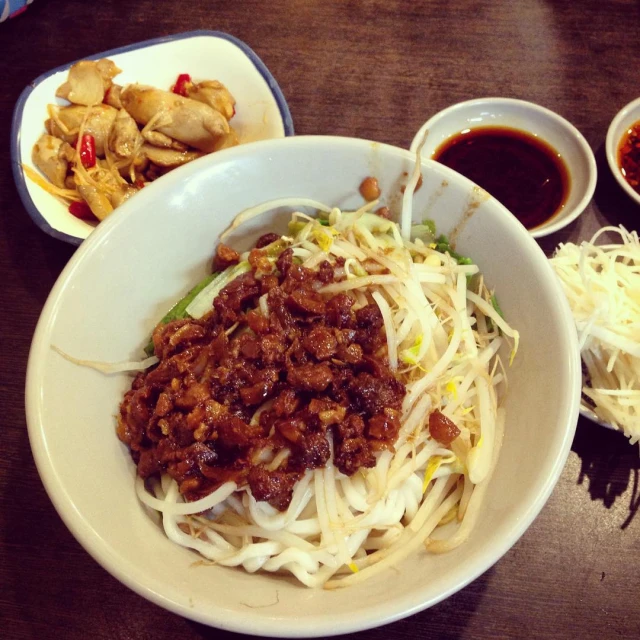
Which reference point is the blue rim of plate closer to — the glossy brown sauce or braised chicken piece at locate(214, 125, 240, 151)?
braised chicken piece at locate(214, 125, 240, 151)

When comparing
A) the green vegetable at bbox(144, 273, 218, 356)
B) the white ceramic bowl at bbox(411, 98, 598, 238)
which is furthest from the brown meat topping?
the white ceramic bowl at bbox(411, 98, 598, 238)

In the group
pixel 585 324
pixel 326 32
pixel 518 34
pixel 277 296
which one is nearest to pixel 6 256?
pixel 277 296

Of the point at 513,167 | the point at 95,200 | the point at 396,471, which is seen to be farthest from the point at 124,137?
the point at 396,471

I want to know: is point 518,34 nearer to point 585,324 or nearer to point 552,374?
point 585,324

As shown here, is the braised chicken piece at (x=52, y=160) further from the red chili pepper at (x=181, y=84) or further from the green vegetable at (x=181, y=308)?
the green vegetable at (x=181, y=308)

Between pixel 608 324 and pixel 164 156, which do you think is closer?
pixel 608 324

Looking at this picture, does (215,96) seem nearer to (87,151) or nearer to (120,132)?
(120,132)
